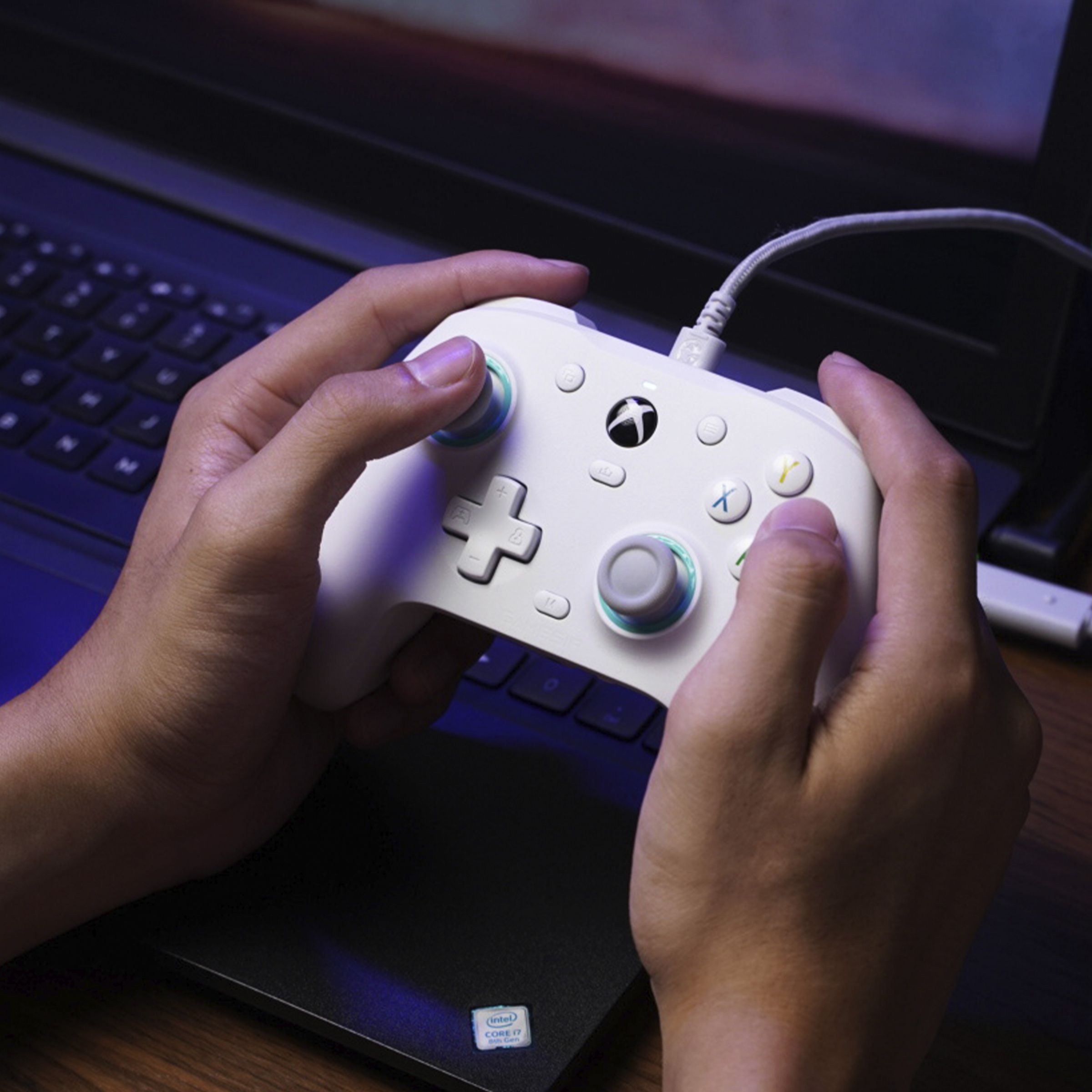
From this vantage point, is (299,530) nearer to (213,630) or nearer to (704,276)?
(213,630)

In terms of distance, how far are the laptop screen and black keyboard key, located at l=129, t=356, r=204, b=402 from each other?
0.52 feet

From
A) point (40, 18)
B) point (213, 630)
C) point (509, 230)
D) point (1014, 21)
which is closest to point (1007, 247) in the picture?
point (1014, 21)

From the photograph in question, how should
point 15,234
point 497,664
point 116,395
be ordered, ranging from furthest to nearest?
point 15,234 → point 116,395 → point 497,664

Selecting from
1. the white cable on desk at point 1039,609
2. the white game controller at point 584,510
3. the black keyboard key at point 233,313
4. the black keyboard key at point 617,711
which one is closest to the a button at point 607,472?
the white game controller at point 584,510

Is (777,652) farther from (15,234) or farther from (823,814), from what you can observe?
(15,234)

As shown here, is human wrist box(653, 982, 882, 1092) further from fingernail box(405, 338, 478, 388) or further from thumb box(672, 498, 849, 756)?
fingernail box(405, 338, 478, 388)

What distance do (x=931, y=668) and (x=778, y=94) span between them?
342 millimetres

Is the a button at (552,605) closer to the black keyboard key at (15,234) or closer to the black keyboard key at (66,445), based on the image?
the black keyboard key at (66,445)

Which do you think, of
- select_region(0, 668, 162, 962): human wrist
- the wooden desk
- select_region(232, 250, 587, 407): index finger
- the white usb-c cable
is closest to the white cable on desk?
the white usb-c cable

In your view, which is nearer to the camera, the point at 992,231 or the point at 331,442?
the point at 331,442

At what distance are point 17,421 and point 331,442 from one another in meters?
0.31

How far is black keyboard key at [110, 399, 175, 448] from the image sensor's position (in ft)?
2.26

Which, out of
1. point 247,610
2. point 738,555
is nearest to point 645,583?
point 738,555

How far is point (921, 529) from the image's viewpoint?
0.44 metres
